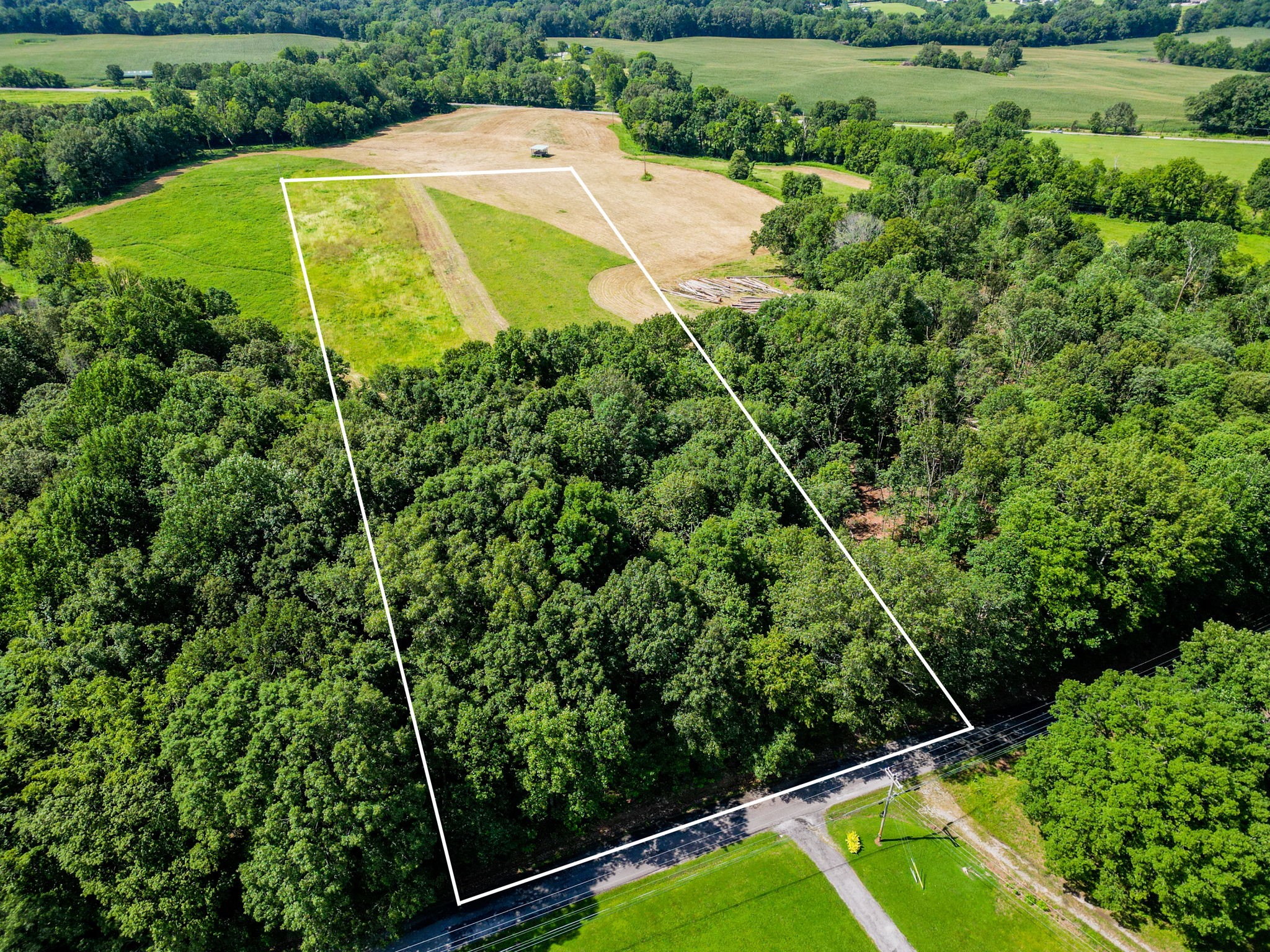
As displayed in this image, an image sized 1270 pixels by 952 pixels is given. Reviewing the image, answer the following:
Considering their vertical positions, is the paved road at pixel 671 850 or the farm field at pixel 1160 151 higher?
the farm field at pixel 1160 151

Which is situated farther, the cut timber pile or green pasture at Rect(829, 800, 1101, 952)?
the cut timber pile

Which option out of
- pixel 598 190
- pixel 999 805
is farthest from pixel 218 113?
pixel 999 805

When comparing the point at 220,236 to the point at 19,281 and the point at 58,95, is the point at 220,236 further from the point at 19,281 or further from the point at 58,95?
the point at 58,95

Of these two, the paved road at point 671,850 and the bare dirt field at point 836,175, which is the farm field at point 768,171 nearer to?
the bare dirt field at point 836,175

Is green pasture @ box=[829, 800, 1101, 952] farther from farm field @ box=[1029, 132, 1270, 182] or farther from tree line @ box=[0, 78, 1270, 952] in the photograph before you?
farm field @ box=[1029, 132, 1270, 182]

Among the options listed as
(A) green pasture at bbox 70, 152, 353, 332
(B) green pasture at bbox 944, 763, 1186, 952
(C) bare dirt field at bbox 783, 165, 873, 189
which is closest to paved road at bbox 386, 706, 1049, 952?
(B) green pasture at bbox 944, 763, 1186, 952

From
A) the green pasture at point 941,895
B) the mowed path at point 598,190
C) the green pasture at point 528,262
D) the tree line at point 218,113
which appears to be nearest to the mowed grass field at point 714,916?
the green pasture at point 941,895
